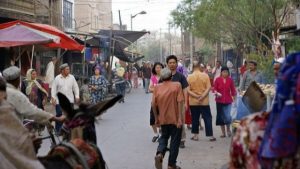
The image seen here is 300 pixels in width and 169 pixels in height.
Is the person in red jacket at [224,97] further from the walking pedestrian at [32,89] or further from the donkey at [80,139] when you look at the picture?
Answer: the donkey at [80,139]

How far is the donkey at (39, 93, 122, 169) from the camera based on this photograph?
150 inches

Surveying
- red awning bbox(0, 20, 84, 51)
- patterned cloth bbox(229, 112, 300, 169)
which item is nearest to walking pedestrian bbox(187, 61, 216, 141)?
red awning bbox(0, 20, 84, 51)

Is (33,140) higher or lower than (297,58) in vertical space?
lower

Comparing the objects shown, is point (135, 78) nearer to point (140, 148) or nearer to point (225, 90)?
point (225, 90)

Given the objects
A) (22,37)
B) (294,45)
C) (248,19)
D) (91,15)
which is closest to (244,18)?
(248,19)

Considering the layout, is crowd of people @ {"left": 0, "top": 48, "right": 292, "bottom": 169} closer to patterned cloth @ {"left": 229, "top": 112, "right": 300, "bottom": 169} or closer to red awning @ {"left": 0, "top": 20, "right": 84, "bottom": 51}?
patterned cloth @ {"left": 229, "top": 112, "right": 300, "bottom": 169}

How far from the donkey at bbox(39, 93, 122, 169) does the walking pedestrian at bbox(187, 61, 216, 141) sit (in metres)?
6.85

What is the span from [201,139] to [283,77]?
8.94 m

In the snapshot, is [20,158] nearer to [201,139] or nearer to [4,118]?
[4,118]

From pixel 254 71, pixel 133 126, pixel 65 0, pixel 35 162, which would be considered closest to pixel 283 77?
pixel 35 162

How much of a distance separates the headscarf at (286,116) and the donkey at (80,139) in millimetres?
1680

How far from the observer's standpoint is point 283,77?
8.19 feet

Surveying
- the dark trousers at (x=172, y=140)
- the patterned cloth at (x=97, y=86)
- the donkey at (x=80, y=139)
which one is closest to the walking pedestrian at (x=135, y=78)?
the patterned cloth at (x=97, y=86)

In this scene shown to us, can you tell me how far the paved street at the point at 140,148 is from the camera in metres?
8.75
